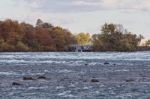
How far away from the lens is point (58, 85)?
47844 mm

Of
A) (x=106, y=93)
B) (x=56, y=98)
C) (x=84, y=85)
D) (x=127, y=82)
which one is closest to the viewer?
(x=56, y=98)

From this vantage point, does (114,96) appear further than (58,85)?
No

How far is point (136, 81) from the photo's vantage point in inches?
2058

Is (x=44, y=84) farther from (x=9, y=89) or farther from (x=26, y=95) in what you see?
(x=26, y=95)

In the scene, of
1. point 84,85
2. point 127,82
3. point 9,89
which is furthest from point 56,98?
point 127,82

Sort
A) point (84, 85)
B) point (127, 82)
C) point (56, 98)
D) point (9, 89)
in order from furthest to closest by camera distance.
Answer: point (127, 82) → point (84, 85) → point (9, 89) → point (56, 98)

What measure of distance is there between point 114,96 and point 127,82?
1195 cm

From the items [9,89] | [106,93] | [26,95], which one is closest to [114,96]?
[106,93]

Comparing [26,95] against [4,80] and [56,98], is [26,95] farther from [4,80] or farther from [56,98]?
[4,80]

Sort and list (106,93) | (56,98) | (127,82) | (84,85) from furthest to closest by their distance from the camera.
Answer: (127,82)
(84,85)
(106,93)
(56,98)

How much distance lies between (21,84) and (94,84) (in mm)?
5044

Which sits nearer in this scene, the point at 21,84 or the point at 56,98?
the point at 56,98

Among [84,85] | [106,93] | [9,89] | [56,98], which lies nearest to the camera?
[56,98]

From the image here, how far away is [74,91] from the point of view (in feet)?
139
